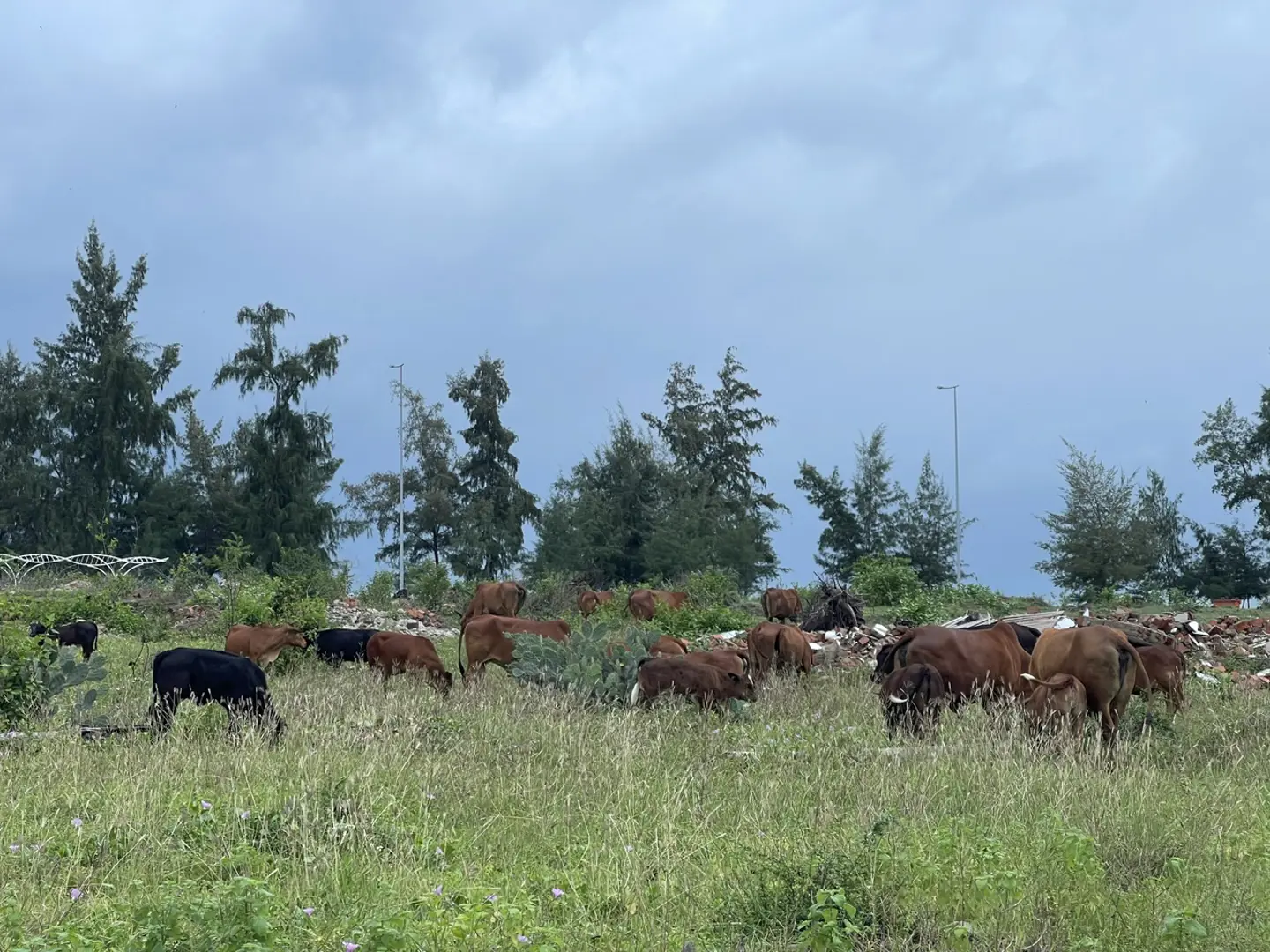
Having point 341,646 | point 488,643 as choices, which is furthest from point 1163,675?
point 341,646

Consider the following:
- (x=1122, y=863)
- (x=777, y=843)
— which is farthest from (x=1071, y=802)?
(x=777, y=843)

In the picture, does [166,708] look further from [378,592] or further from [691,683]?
[378,592]

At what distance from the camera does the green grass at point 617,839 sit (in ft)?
18.3

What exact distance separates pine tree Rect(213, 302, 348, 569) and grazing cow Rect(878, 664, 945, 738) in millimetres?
43763

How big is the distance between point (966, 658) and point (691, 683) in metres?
2.88

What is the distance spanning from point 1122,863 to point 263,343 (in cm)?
4938

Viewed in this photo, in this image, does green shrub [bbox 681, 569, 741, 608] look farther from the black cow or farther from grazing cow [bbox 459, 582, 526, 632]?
the black cow

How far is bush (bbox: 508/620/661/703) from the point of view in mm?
13938

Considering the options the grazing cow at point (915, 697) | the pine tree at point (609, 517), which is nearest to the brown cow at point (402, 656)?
the grazing cow at point (915, 697)

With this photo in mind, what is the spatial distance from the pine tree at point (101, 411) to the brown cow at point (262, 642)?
39.4 m

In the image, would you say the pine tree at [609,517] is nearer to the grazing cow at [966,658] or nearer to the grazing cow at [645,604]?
→ the grazing cow at [645,604]

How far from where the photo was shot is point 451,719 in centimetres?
1141

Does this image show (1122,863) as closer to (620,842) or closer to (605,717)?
(620,842)

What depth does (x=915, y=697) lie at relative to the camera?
36.6 feet
